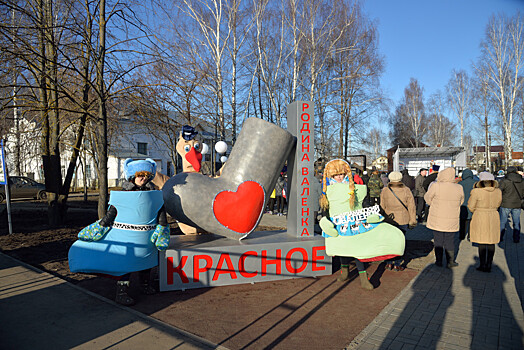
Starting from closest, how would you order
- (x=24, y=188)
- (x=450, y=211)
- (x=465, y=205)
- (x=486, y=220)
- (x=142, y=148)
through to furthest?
(x=486, y=220)
(x=450, y=211)
(x=465, y=205)
(x=24, y=188)
(x=142, y=148)

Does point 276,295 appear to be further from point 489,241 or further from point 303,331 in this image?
point 489,241

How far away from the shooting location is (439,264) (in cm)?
651

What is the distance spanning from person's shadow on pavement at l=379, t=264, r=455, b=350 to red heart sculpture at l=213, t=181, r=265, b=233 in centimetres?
242

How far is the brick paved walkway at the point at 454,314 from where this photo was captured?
362cm

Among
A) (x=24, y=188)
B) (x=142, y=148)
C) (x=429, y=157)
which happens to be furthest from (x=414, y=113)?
(x=24, y=188)

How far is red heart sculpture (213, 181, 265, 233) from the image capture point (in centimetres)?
550

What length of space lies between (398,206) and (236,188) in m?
2.99

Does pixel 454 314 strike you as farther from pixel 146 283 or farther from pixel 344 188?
pixel 146 283

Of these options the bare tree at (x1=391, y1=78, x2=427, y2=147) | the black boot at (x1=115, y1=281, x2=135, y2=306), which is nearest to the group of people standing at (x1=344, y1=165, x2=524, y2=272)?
the black boot at (x1=115, y1=281, x2=135, y2=306)

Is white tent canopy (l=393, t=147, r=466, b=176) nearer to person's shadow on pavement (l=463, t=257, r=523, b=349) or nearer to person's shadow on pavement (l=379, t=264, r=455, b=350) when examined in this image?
person's shadow on pavement (l=463, t=257, r=523, b=349)

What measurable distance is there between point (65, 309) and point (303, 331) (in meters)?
2.88

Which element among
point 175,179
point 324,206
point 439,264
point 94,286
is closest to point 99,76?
point 175,179

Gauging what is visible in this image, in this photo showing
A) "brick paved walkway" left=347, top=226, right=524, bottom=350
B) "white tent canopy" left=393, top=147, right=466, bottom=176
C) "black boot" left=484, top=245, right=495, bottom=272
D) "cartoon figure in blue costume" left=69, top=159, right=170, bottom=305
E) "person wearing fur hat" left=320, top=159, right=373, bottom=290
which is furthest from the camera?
"white tent canopy" left=393, top=147, right=466, bottom=176

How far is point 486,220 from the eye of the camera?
19.8ft
